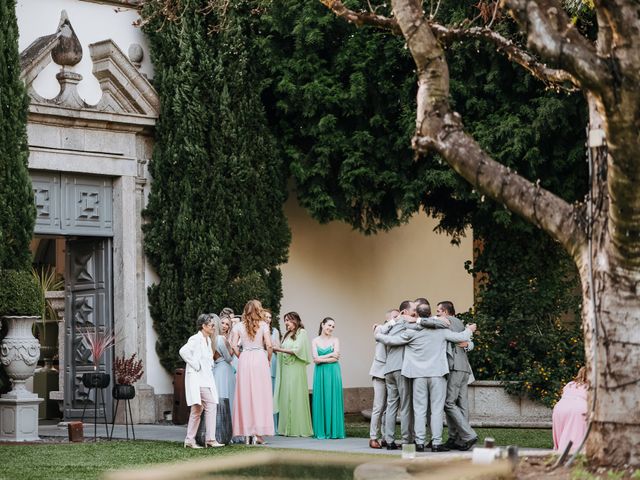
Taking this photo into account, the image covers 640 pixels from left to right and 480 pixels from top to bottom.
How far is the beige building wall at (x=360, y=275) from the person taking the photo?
22.2 metres

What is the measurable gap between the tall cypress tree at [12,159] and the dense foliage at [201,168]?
2.53 metres

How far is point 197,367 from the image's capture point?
15.4m

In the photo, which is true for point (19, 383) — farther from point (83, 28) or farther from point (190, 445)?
point (83, 28)

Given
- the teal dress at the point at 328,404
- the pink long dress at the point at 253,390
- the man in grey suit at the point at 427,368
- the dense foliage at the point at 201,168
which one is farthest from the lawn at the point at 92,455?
the dense foliage at the point at 201,168

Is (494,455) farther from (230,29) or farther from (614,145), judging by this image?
(230,29)

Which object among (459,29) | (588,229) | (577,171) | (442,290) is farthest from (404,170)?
(588,229)

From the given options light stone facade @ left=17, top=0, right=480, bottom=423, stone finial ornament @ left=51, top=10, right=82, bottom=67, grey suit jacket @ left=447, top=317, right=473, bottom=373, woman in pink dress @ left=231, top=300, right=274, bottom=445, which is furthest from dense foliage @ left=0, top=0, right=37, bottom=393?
grey suit jacket @ left=447, top=317, right=473, bottom=373

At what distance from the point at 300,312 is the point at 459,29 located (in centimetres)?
1325

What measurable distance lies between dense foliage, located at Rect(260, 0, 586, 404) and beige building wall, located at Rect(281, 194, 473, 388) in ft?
5.45

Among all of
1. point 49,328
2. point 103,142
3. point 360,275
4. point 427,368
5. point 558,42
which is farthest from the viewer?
point 360,275

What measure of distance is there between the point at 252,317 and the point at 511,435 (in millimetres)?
Answer: 3942

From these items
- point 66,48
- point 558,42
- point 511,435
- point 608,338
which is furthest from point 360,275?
point 558,42

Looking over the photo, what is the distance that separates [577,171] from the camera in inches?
747

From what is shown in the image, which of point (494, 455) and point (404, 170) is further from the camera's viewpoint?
point (404, 170)
